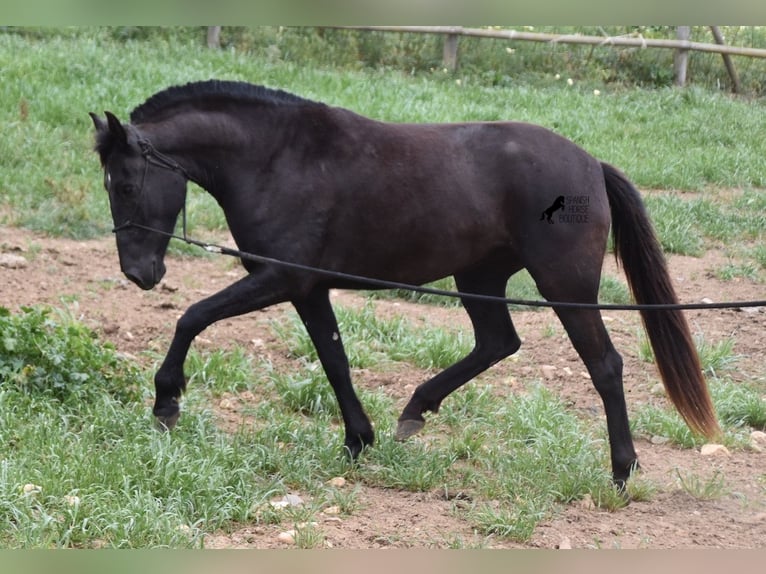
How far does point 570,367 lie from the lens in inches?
280

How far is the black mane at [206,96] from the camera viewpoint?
16.7 ft

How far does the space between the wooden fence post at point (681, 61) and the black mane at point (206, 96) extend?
32.0ft

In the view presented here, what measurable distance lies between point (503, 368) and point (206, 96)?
117 inches

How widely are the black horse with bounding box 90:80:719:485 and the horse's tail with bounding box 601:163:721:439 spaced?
11 millimetres

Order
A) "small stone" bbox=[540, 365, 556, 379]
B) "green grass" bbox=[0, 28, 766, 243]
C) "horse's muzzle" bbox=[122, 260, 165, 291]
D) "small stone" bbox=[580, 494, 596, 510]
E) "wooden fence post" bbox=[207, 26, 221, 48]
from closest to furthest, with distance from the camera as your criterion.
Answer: "horse's muzzle" bbox=[122, 260, 165, 291]
"small stone" bbox=[580, 494, 596, 510]
"small stone" bbox=[540, 365, 556, 379]
"green grass" bbox=[0, 28, 766, 243]
"wooden fence post" bbox=[207, 26, 221, 48]

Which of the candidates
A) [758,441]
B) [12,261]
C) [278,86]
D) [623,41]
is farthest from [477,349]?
[623,41]

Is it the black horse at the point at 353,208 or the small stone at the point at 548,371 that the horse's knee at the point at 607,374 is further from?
the small stone at the point at 548,371

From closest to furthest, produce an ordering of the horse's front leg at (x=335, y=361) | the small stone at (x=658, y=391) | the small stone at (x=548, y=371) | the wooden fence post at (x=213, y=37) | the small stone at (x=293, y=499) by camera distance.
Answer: the small stone at (x=293, y=499) → the horse's front leg at (x=335, y=361) → the small stone at (x=658, y=391) → the small stone at (x=548, y=371) → the wooden fence post at (x=213, y=37)

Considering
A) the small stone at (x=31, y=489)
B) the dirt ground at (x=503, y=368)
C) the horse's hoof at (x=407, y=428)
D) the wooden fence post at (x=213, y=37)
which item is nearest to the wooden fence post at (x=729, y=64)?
the dirt ground at (x=503, y=368)

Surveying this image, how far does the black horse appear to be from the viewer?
4.99 metres

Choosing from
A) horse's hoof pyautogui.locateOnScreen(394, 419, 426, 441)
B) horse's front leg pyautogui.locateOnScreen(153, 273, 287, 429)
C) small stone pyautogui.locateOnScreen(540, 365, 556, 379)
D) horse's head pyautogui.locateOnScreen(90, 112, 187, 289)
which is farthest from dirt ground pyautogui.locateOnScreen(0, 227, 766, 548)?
horse's head pyautogui.locateOnScreen(90, 112, 187, 289)

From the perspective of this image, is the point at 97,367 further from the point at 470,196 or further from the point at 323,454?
the point at 470,196

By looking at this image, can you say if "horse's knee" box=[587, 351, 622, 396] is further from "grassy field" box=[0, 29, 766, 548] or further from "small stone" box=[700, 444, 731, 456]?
"small stone" box=[700, 444, 731, 456]

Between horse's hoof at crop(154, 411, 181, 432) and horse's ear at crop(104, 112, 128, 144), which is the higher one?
horse's ear at crop(104, 112, 128, 144)
